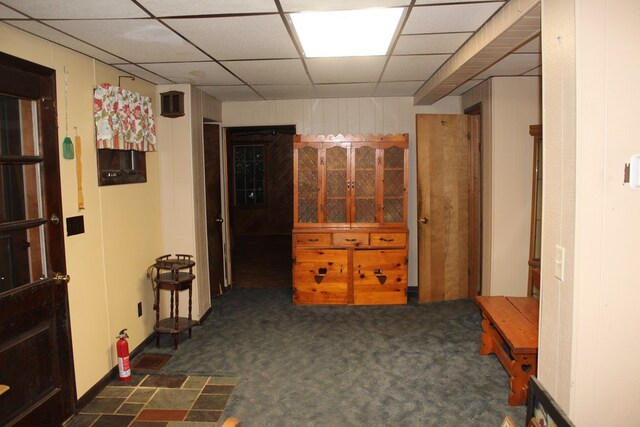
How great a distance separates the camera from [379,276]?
481 cm

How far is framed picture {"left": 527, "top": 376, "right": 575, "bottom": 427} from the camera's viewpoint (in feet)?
4.59

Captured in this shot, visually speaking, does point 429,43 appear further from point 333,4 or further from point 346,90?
point 346,90

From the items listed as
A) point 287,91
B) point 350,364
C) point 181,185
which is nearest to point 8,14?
point 181,185

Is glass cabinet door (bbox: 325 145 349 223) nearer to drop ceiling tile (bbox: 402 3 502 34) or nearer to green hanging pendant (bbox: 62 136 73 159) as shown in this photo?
drop ceiling tile (bbox: 402 3 502 34)

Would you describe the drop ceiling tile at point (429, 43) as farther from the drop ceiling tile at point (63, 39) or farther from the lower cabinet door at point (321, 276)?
the lower cabinet door at point (321, 276)

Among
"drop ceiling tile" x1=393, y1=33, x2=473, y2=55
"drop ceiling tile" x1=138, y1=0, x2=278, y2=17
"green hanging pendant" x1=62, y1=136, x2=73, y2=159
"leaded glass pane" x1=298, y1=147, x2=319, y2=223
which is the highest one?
"drop ceiling tile" x1=393, y1=33, x2=473, y2=55

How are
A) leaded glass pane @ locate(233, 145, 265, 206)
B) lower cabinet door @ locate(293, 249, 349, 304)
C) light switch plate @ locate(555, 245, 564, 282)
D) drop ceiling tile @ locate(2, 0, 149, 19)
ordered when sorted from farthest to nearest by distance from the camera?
leaded glass pane @ locate(233, 145, 265, 206) < lower cabinet door @ locate(293, 249, 349, 304) < drop ceiling tile @ locate(2, 0, 149, 19) < light switch plate @ locate(555, 245, 564, 282)

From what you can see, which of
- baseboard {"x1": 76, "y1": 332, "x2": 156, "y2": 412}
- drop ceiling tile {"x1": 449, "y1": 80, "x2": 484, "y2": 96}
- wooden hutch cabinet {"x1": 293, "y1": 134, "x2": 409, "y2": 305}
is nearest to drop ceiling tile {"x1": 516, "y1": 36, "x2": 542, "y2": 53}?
drop ceiling tile {"x1": 449, "y1": 80, "x2": 484, "y2": 96}

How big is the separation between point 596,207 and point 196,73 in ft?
10.3

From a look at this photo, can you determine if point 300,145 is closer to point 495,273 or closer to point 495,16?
point 495,273

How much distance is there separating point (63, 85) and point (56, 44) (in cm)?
24

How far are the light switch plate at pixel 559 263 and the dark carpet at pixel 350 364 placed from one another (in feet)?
4.23

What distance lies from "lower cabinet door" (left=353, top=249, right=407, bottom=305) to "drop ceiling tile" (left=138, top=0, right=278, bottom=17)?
3.02m

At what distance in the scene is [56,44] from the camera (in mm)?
2732
